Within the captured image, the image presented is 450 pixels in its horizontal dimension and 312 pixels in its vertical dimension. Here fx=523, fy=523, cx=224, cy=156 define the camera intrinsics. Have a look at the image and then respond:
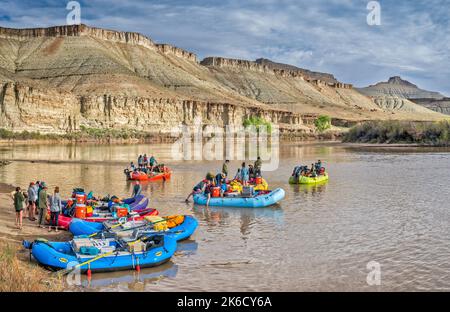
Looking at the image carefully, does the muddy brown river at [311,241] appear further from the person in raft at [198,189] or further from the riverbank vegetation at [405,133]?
the riverbank vegetation at [405,133]

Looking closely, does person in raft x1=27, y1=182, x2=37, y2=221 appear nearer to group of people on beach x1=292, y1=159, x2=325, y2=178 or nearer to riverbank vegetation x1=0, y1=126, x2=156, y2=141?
group of people on beach x1=292, y1=159, x2=325, y2=178

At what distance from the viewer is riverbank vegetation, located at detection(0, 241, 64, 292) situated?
1020cm

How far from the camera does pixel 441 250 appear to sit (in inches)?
598

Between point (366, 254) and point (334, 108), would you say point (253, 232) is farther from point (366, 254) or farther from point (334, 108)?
point (334, 108)

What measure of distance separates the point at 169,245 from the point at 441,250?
7863 millimetres

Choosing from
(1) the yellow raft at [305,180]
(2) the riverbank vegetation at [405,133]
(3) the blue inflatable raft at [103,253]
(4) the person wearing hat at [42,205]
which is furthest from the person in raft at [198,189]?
(2) the riverbank vegetation at [405,133]

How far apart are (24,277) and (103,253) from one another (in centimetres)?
274

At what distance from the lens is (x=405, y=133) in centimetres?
8262

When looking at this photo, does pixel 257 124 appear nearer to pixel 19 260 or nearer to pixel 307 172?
pixel 307 172

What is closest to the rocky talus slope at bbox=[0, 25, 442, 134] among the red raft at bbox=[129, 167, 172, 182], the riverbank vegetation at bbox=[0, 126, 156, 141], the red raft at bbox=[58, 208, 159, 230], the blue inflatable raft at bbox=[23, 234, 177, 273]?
the riverbank vegetation at bbox=[0, 126, 156, 141]

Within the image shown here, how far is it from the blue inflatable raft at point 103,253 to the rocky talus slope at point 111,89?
82.2 meters

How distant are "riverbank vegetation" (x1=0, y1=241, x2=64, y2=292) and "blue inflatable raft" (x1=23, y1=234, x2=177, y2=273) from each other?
352 mm

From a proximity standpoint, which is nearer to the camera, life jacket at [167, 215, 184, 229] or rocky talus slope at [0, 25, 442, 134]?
life jacket at [167, 215, 184, 229]
